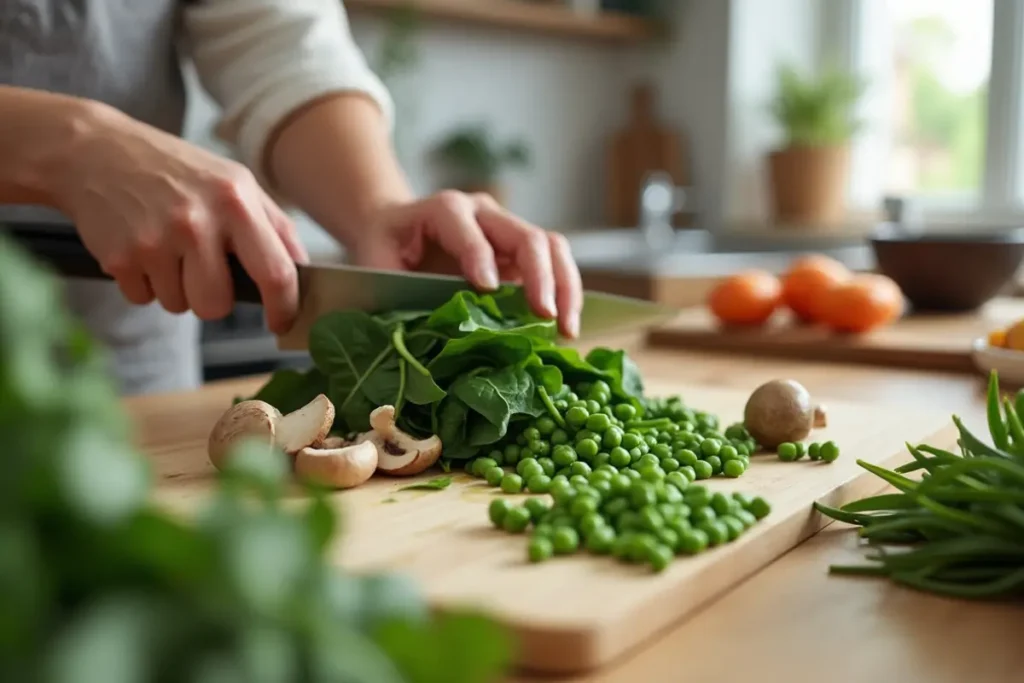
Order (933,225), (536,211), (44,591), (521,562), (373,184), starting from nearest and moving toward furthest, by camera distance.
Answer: (44,591), (521,562), (373,184), (933,225), (536,211)

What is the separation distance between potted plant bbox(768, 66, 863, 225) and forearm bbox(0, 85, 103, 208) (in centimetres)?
339

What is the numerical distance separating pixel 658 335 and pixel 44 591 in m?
1.84

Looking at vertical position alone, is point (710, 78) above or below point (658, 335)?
above

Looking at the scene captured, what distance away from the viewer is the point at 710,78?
446 centimetres

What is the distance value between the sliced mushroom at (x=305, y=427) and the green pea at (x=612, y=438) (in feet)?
0.87

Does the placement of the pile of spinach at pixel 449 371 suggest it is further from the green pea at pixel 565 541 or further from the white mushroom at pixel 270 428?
the green pea at pixel 565 541

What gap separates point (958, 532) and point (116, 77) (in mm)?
1451

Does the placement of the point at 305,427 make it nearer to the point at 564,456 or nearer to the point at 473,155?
the point at 564,456

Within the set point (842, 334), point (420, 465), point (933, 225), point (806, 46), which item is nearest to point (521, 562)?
point (420, 465)

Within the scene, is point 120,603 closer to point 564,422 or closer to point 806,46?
point 564,422

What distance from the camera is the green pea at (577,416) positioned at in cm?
107

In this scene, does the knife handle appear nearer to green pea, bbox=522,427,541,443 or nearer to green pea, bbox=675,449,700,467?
green pea, bbox=522,427,541,443

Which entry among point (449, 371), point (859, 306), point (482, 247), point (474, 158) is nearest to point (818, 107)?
point (474, 158)

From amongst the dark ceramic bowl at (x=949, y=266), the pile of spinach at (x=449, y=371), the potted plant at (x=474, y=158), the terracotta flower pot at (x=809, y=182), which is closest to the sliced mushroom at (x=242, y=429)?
the pile of spinach at (x=449, y=371)
